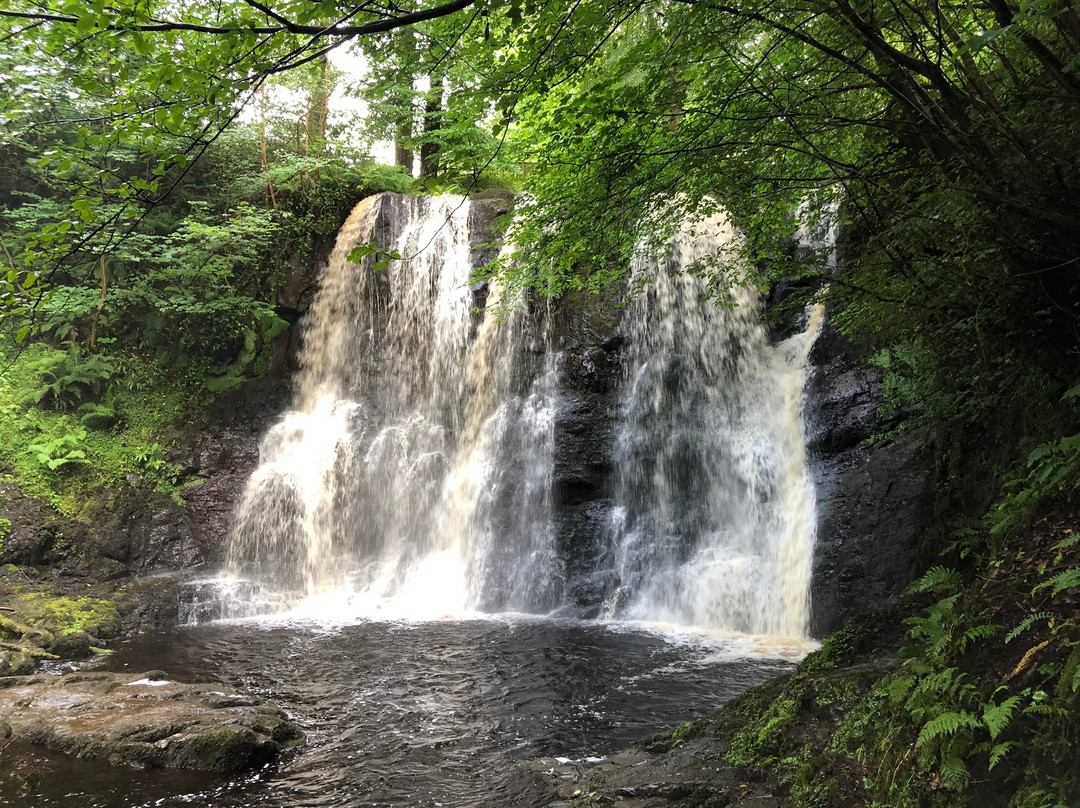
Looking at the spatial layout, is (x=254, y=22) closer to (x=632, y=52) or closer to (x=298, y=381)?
(x=632, y=52)

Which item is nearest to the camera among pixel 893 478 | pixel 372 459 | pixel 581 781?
pixel 581 781

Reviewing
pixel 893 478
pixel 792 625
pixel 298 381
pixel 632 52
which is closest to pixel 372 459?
pixel 298 381

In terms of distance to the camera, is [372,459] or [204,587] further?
[372,459]

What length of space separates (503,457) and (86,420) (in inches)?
339

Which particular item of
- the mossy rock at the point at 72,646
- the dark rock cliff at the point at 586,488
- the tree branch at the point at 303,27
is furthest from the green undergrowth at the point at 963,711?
the mossy rock at the point at 72,646

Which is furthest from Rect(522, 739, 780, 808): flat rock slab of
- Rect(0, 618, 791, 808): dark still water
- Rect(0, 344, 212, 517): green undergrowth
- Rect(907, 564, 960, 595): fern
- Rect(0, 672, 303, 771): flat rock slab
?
Rect(0, 344, 212, 517): green undergrowth

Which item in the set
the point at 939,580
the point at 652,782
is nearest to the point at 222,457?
the point at 652,782

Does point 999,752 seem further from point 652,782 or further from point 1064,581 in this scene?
point 652,782

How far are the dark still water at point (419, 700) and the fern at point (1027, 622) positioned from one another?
2.90 metres

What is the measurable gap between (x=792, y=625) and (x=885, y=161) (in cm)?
634

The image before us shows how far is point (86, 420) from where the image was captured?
1320 cm

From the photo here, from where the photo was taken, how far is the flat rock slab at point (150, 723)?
5.00 meters

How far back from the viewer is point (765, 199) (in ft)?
18.2

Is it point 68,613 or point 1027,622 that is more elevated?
point 1027,622
